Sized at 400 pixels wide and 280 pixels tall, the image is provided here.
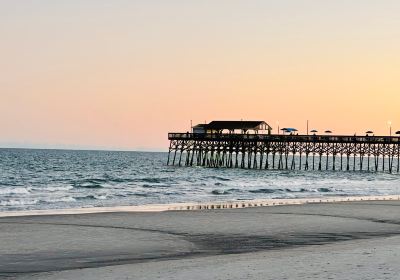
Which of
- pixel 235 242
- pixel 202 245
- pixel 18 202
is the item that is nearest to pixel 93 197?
pixel 18 202

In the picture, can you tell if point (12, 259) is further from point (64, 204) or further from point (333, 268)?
point (64, 204)

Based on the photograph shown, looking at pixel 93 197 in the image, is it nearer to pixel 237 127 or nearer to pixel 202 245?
pixel 202 245

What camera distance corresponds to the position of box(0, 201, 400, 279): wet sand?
12133mm

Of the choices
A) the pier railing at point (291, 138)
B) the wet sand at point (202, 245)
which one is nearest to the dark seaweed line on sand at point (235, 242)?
the wet sand at point (202, 245)

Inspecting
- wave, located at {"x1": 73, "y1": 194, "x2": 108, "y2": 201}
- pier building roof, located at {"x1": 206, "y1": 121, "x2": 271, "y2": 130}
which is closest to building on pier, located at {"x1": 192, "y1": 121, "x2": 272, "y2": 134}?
pier building roof, located at {"x1": 206, "y1": 121, "x2": 271, "y2": 130}

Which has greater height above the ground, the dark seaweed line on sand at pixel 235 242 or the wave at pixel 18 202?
the dark seaweed line on sand at pixel 235 242

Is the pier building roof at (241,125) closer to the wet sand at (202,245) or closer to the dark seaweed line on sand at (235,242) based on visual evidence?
the wet sand at (202,245)

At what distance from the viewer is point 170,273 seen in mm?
11977

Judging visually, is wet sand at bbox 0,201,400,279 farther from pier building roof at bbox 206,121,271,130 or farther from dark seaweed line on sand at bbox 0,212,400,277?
pier building roof at bbox 206,121,271,130

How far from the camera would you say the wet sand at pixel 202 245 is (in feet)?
39.8

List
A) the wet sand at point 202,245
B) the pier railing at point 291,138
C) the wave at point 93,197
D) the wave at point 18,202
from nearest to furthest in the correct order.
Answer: the wet sand at point 202,245 < the wave at point 18,202 < the wave at point 93,197 < the pier railing at point 291,138

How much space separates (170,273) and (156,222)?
11.1 meters

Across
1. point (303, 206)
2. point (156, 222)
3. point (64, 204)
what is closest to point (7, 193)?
point (64, 204)

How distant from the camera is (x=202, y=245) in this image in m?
17.0
